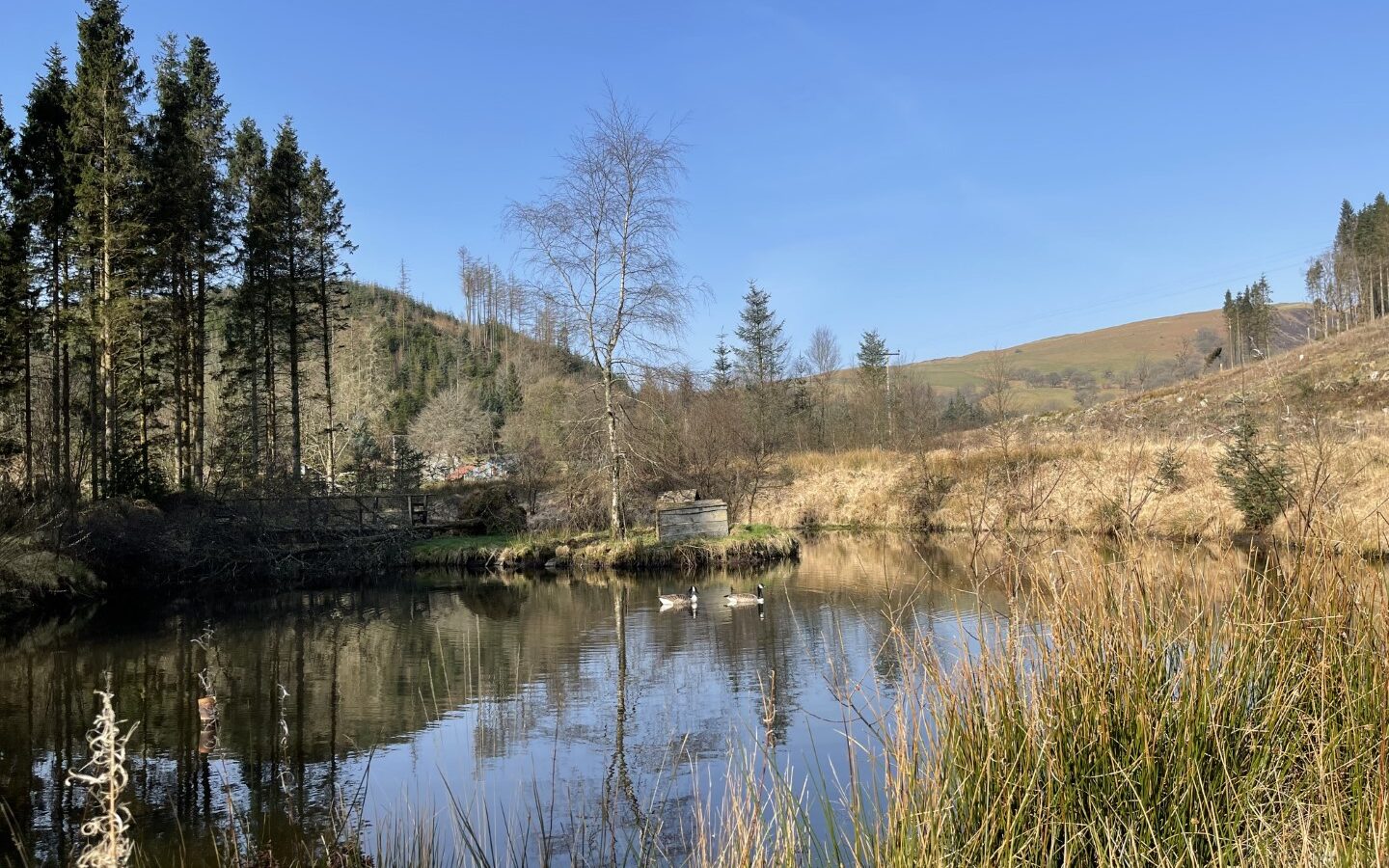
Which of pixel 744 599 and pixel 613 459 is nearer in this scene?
pixel 744 599

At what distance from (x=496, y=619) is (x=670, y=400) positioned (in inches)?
423

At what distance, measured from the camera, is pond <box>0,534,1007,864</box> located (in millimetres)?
6465

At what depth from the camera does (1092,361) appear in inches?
4478

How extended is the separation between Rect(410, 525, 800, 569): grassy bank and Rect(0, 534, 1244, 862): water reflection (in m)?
4.38

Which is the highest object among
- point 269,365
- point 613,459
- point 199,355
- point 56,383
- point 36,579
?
point 199,355

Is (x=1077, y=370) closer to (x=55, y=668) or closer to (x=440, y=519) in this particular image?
(x=440, y=519)

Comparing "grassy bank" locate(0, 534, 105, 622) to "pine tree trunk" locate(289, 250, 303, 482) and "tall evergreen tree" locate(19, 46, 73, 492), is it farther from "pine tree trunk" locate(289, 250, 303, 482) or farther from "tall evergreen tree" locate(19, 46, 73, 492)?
"pine tree trunk" locate(289, 250, 303, 482)

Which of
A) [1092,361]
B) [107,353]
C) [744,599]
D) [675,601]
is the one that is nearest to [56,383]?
[107,353]

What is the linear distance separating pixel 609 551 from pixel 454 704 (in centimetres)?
1312

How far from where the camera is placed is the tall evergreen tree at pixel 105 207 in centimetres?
2159

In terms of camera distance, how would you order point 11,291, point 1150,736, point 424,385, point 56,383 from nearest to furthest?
1. point 1150,736
2. point 11,291
3. point 56,383
4. point 424,385

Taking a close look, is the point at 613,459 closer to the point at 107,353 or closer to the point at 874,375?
the point at 107,353

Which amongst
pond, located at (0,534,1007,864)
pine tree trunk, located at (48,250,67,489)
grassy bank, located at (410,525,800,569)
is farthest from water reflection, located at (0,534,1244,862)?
pine tree trunk, located at (48,250,67,489)

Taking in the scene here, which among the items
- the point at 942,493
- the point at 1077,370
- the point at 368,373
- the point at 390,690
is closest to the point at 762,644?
the point at 390,690
